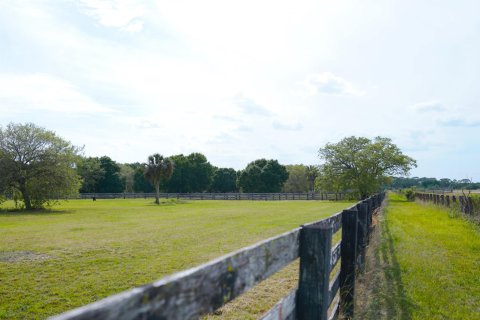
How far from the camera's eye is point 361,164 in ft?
195

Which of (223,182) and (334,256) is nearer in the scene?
(334,256)

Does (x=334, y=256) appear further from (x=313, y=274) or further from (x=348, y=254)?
(x=313, y=274)

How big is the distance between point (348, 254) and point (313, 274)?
3062 mm

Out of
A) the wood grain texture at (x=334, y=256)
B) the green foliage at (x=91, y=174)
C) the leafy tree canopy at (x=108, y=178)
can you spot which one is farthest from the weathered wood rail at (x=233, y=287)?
the leafy tree canopy at (x=108, y=178)

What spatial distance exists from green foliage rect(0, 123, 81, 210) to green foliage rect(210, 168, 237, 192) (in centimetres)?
7269

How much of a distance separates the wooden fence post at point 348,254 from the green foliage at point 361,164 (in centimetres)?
5446

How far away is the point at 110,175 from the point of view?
9744 cm

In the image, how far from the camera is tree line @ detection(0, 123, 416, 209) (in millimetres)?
36969

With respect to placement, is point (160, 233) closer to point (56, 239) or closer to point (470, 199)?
point (56, 239)

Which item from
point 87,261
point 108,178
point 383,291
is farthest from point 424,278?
point 108,178

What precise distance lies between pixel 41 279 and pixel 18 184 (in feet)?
110

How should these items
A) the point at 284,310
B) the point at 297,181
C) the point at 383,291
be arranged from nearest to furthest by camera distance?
the point at 284,310, the point at 383,291, the point at 297,181

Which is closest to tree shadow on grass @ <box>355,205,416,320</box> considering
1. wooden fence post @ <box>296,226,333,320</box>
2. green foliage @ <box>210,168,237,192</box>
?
wooden fence post @ <box>296,226,333,320</box>

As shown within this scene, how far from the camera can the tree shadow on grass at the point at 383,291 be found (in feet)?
18.6
